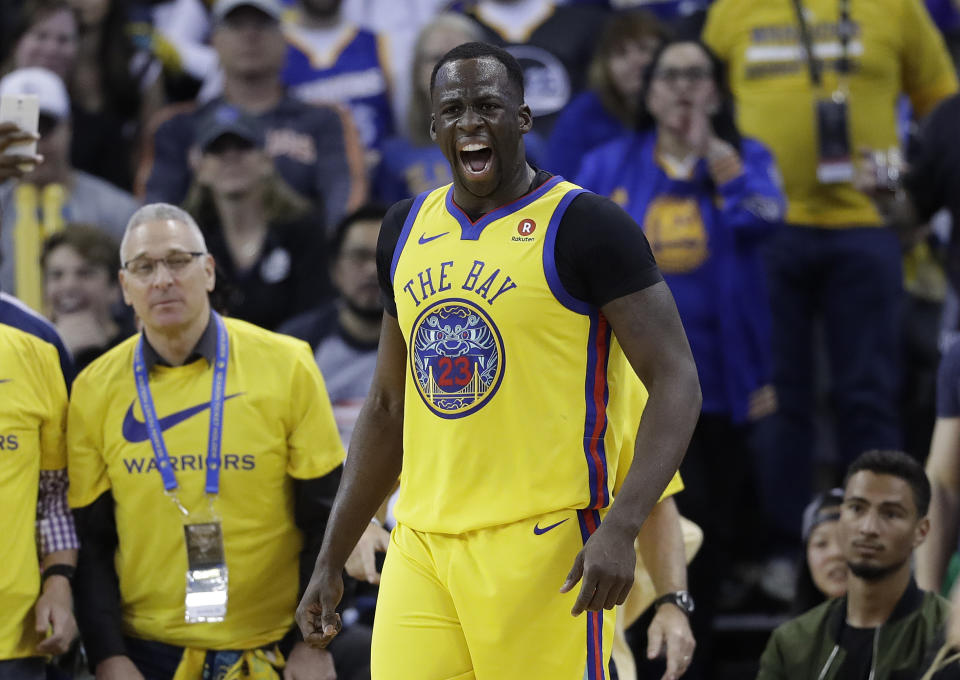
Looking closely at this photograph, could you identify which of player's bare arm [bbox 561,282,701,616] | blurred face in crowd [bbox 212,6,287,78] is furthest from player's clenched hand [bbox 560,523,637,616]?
blurred face in crowd [bbox 212,6,287,78]

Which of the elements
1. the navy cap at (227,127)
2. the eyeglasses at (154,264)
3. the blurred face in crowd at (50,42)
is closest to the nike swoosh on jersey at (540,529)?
the eyeglasses at (154,264)

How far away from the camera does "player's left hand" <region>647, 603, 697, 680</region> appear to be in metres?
4.26

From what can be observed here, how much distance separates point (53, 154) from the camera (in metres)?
7.34

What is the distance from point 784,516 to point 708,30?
7.90 feet

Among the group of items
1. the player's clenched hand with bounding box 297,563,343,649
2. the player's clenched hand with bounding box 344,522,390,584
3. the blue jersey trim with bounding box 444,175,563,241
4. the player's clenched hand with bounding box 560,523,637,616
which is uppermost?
the blue jersey trim with bounding box 444,175,563,241

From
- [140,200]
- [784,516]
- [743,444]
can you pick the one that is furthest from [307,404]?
[140,200]

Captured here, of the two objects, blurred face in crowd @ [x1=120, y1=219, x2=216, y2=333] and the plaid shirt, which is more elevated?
blurred face in crowd @ [x1=120, y1=219, x2=216, y2=333]

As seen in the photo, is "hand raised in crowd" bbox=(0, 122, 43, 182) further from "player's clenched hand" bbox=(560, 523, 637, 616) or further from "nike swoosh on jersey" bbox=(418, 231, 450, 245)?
"player's clenched hand" bbox=(560, 523, 637, 616)

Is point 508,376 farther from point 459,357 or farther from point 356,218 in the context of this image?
point 356,218

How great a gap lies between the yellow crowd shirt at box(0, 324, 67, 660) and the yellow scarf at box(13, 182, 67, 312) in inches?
83.7

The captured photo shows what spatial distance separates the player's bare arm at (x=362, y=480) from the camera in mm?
3902

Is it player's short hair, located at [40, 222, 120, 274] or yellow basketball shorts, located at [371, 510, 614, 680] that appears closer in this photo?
yellow basketball shorts, located at [371, 510, 614, 680]

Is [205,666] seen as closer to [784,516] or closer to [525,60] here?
[784,516]

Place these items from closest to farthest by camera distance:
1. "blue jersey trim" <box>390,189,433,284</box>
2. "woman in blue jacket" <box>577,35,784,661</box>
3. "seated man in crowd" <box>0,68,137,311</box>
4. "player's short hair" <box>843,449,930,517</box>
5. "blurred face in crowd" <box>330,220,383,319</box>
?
"blue jersey trim" <box>390,189,433,284</box> < "player's short hair" <box>843,449,930,517</box> < "woman in blue jacket" <box>577,35,784,661</box> < "blurred face in crowd" <box>330,220,383,319</box> < "seated man in crowd" <box>0,68,137,311</box>
